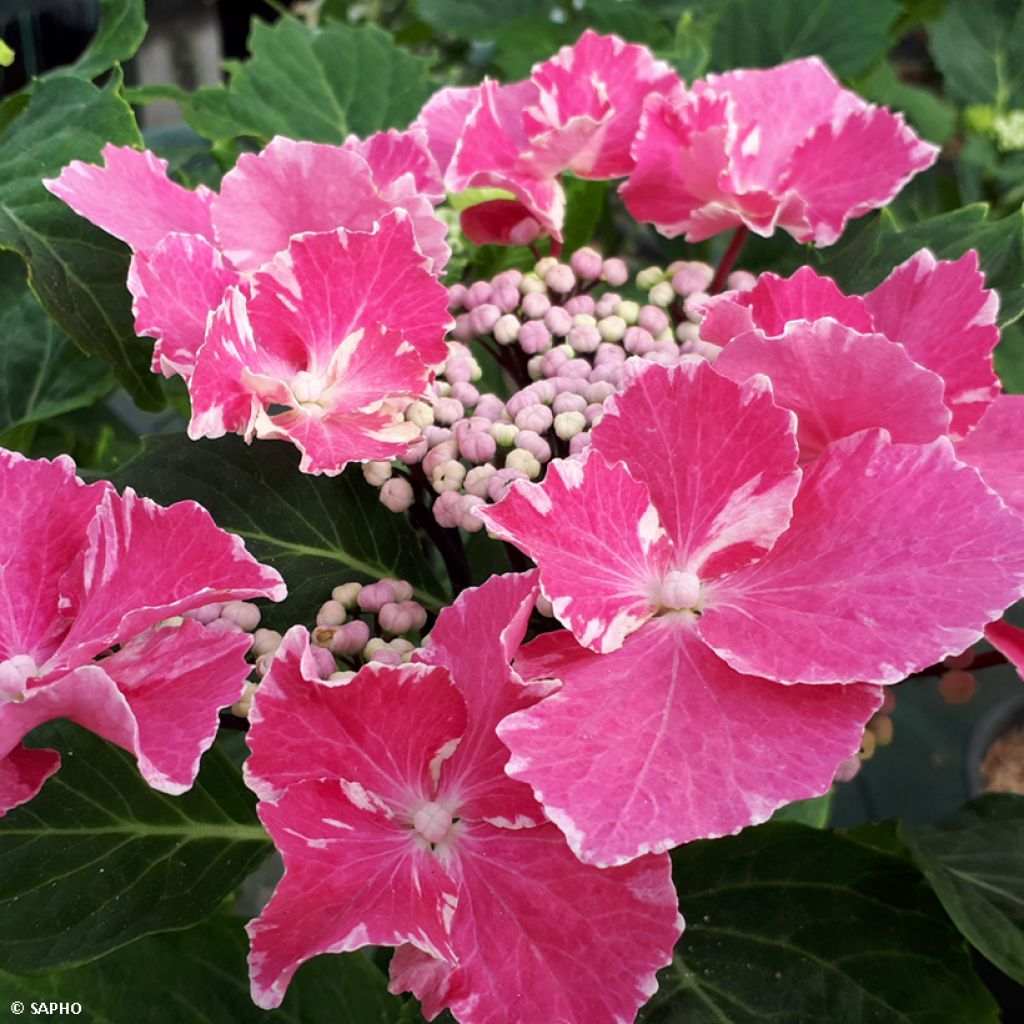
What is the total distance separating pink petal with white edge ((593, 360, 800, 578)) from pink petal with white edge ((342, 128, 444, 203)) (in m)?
0.17

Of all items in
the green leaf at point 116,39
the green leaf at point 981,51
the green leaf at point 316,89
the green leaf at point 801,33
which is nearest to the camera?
the green leaf at point 116,39

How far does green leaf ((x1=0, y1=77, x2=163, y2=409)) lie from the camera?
514 millimetres

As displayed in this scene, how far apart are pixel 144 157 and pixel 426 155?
0.12 m

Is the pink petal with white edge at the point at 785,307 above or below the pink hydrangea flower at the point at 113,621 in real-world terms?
above

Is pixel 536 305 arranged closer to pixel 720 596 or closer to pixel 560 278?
pixel 560 278

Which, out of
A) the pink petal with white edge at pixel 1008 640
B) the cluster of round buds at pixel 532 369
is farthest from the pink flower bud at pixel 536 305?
the pink petal with white edge at pixel 1008 640

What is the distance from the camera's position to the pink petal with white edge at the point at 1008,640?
39 cm

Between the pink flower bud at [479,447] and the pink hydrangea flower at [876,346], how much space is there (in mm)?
86

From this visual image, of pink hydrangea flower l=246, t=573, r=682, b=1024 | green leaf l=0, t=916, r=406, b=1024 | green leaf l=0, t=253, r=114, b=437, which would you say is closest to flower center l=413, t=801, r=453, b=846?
pink hydrangea flower l=246, t=573, r=682, b=1024

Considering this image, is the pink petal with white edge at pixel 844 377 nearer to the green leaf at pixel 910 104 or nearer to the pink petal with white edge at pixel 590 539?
the pink petal with white edge at pixel 590 539

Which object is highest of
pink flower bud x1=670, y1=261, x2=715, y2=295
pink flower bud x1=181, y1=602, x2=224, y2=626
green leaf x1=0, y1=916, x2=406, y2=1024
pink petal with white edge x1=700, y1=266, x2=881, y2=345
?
pink petal with white edge x1=700, y1=266, x2=881, y2=345

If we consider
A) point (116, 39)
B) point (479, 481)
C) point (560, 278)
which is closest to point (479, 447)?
point (479, 481)

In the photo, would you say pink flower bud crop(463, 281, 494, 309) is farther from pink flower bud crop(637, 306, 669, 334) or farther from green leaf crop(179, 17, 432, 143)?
green leaf crop(179, 17, 432, 143)

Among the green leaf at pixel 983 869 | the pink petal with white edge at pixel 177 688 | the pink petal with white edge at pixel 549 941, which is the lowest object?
the green leaf at pixel 983 869
